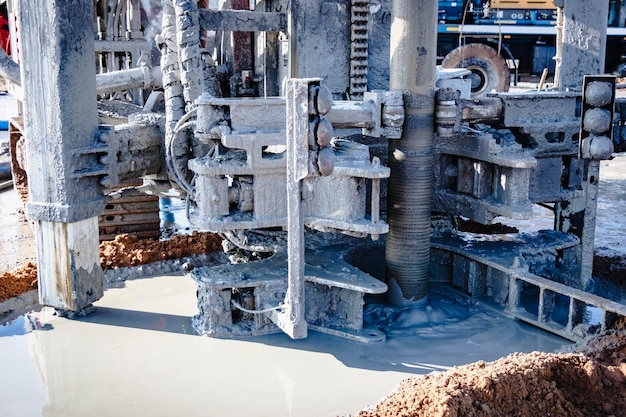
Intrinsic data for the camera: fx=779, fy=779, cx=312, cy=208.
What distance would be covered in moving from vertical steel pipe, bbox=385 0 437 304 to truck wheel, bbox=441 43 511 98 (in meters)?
11.7

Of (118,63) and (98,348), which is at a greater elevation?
(118,63)

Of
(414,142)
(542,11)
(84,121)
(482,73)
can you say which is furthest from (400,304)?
(542,11)

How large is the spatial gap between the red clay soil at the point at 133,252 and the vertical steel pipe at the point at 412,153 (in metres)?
3.22

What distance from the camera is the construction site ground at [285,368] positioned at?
17.4ft

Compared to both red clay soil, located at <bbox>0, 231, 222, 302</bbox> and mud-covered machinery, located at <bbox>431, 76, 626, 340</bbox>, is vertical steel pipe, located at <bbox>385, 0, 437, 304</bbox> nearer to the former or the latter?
mud-covered machinery, located at <bbox>431, 76, 626, 340</bbox>

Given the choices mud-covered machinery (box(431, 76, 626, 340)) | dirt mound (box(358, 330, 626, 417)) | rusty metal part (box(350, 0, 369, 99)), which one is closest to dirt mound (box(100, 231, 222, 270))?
rusty metal part (box(350, 0, 369, 99))

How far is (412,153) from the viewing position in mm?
7309

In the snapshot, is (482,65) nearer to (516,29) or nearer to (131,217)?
(516,29)

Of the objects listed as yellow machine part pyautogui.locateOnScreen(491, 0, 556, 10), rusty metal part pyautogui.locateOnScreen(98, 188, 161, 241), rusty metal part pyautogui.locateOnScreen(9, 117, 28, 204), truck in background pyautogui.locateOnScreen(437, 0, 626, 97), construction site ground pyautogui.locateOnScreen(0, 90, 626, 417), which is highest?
yellow machine part pyautogui.locateOnScreen(491, 0, 556, 10)

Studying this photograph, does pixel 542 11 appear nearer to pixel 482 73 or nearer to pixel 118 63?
pixel 482 73

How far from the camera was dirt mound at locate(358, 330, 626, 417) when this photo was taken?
4.98m

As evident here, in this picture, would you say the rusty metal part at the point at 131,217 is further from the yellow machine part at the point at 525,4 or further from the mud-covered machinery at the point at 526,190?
the yellow machine part at the point at 525,4

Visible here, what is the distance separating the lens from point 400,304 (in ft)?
25.2

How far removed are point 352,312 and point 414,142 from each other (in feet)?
5.54
